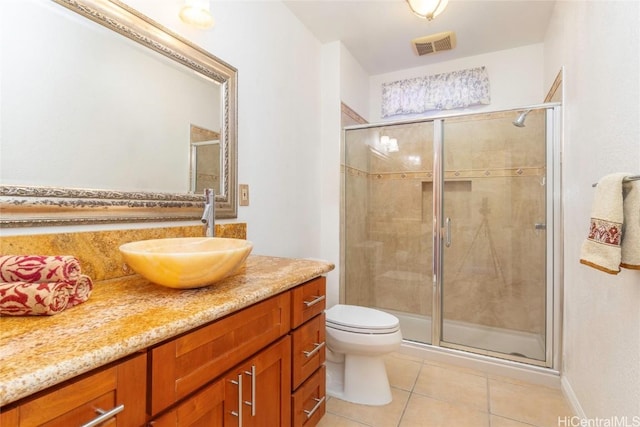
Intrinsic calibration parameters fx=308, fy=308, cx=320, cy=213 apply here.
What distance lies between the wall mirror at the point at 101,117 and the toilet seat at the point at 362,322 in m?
0.90

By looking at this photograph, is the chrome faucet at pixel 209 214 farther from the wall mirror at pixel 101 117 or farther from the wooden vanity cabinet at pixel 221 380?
the wooden vanity cabinet at pixel 221 380

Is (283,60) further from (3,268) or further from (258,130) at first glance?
(3,268)

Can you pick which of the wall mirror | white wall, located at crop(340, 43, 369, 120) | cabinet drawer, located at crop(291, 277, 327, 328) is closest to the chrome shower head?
white wall, located at crop(340, 43, 369, 120)

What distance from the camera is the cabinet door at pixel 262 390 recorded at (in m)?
0.86

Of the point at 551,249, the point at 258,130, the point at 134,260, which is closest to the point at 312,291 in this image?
the point at 134,260

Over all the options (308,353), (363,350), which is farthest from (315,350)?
(363,350)

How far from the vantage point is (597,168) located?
52.5 inches

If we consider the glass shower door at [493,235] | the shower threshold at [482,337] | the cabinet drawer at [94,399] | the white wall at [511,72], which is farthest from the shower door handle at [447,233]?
the cabinet drawer at [94,399]

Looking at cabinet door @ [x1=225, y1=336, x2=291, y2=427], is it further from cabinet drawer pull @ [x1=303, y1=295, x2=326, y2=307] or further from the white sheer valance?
the white sheer valance

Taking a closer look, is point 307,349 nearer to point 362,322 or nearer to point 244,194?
point 362,322

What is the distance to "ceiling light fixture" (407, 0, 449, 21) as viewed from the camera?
5.25ft

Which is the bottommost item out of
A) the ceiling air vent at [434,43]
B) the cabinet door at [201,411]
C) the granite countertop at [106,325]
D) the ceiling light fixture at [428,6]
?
the cabinet door at [201,411]

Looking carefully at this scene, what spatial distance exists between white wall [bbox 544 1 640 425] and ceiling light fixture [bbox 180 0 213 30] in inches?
61.2

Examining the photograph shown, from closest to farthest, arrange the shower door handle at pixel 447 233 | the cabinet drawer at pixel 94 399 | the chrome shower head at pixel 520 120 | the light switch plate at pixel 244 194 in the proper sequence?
the cabinet drawer at pixel 94 399 → the light switch plate at pixel 244 194 → the chrome shower head at pixel 520 120 → the shower door handle at pixel 447 233
